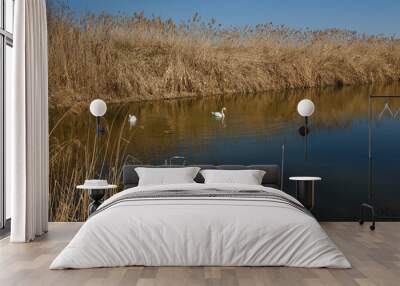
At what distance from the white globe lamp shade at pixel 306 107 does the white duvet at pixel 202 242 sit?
110 inches

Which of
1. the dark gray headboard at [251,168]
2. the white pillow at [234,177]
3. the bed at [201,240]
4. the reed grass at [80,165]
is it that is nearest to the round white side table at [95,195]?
the dark gray headboard at [251,168]

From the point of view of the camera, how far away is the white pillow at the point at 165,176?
7.31m

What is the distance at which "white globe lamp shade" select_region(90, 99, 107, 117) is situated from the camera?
7738 mm

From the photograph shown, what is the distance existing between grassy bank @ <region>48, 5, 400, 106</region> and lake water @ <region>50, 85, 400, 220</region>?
191 millimetres

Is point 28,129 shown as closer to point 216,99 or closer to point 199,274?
point 199,274

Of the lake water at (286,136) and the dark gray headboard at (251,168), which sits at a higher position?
the lake water at (286,136)

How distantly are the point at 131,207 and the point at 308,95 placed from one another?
12.5 ft

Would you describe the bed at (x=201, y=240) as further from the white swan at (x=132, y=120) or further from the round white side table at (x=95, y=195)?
the white swan at (x=132, y=120)

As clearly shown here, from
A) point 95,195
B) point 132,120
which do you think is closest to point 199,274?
point 95,195

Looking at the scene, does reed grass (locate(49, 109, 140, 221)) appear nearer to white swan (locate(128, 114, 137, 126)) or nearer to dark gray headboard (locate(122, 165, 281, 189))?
white swan (locate(128, 114, 137, 126))

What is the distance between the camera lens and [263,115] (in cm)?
831

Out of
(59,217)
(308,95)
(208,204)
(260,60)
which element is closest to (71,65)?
(59,217)

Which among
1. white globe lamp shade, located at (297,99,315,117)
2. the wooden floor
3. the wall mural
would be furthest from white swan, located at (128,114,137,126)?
the wooden floor

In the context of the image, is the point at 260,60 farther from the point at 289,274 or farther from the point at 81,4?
the point at 289,274
